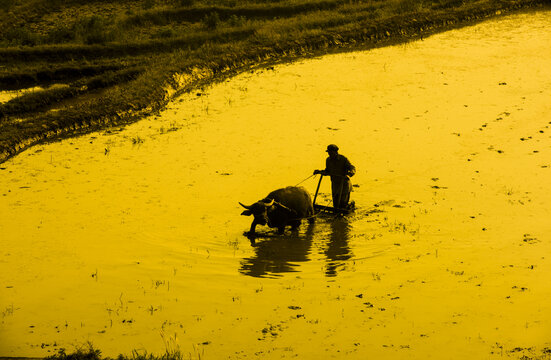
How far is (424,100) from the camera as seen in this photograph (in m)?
13.1

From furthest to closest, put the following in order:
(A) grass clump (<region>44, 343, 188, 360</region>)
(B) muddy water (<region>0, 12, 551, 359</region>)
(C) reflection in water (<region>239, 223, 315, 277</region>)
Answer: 1. (C) reflection in water (<region>239, 223, 315, 277</region>)
2. (B) muddy water (<region>0, 12, 551, 359</region>)
3. (A) grass clump (<region>44, 343, 188, 360</region>)

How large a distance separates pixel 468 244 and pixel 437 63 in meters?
7.40

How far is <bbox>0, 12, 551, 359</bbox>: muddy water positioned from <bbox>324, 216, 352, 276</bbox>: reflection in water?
32 millimetres

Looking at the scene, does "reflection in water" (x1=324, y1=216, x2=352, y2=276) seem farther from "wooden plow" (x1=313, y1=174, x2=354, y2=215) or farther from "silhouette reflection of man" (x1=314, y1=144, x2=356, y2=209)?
"silhouette reflection of man" (x1=314, y1=144, x2=356, y2=209)

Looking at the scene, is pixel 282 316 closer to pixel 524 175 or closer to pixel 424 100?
pixel 524 175

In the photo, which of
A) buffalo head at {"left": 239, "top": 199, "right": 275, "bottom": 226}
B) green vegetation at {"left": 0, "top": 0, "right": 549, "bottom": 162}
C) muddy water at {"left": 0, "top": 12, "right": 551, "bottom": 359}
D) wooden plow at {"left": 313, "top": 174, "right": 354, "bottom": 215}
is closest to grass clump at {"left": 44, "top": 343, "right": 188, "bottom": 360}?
muddy water at {"left": 0, "top": 12, "right": 551, "bottom": 359}

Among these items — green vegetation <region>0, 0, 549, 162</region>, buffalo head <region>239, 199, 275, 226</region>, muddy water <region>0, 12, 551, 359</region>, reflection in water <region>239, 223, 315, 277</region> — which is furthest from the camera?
green vegetation <region>0, 0, 549, 162</region>

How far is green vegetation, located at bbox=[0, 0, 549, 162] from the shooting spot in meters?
13.2

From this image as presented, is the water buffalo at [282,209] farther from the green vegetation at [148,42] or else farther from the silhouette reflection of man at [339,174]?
the green vegetation at [148,42]

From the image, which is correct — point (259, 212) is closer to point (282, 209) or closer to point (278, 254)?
point (282, 209)

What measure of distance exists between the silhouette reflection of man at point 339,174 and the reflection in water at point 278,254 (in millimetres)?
437

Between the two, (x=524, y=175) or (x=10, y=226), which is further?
(x=524, y=175)

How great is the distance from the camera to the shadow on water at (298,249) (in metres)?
7.97

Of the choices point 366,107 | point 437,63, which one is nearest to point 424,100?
point 366,107
